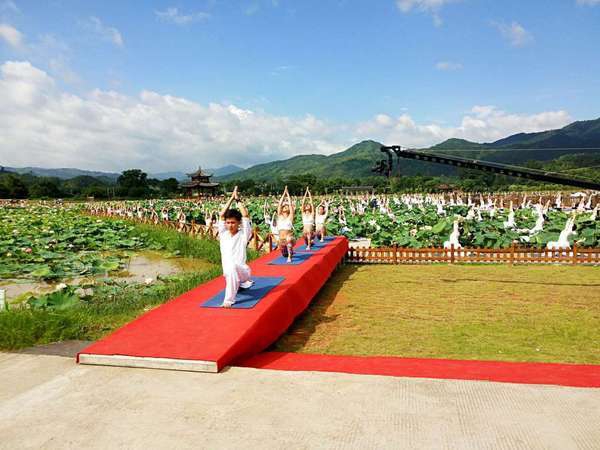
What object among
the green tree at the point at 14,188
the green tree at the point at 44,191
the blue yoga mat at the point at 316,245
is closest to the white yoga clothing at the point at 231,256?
the blue yoga mat at the point at 316,245

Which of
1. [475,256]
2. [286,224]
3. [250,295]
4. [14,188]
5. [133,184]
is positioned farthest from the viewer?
[133,184]

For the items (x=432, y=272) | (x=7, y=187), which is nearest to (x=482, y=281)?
(x=432, y=272)

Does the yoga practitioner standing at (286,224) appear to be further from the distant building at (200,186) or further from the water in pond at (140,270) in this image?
the distant building at (200,186)

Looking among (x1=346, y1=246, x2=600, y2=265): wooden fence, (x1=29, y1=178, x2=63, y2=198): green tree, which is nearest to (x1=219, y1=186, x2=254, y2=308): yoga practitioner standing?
(x1=346, y1=246, x2=600, y2=265): wooden fence

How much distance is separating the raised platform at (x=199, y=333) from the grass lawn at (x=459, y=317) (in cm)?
67

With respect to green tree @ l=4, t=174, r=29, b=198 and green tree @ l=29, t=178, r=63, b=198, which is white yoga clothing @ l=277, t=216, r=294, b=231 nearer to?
green tree @ l=4, t=174, r=29, b=198

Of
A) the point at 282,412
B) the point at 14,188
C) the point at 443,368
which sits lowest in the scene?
the point at 443,368

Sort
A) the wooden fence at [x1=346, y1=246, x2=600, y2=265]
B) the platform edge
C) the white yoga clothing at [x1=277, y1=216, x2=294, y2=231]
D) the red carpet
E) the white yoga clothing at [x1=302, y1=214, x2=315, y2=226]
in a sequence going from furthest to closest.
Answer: the wooden fence at [x1=346, y1=246, x2=600, y2=265] < the white yoga clothing at [x1=302, y1=214, x2=315, y2=226] < the white yoga clothing at [x1=277, y1=216, x2=294, y2=231] < the platform edge < the red carpet

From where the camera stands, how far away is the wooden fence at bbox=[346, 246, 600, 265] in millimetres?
13539

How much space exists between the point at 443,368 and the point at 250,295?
3415 millimetres

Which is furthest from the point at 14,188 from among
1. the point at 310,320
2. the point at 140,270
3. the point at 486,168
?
the point at 486,168

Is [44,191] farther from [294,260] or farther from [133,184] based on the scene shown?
[294,260]

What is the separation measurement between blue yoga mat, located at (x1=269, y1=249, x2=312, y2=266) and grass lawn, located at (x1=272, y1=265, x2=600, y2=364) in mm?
982

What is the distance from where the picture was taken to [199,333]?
5574 millimetres
